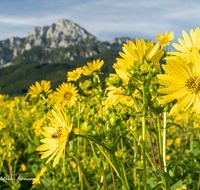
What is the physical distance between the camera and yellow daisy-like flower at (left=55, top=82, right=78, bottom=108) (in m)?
2.44

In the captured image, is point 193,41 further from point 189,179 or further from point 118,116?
point 189,179

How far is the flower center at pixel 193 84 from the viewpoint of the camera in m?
0.82

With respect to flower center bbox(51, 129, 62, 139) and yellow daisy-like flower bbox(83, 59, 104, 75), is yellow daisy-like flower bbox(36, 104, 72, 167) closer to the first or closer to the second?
flower center bbox(51, 129, 62, 139)

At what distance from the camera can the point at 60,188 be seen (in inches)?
104

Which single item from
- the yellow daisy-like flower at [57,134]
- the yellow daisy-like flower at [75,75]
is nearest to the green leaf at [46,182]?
the yellow daisy-like flower at [75,75]

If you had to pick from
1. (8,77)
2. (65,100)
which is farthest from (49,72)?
(65,100)

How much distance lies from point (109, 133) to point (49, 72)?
5768 inches

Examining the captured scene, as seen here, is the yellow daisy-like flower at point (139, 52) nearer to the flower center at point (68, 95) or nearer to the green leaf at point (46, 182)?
→ the flower center at point (68, 95)

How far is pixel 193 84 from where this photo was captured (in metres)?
0.84

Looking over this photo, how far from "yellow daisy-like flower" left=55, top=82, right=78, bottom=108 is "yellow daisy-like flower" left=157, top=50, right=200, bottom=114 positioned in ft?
5.78

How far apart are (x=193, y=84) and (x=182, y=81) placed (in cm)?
7

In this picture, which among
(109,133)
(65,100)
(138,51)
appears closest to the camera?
(138,51)

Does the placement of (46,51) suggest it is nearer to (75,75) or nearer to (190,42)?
(75,75)

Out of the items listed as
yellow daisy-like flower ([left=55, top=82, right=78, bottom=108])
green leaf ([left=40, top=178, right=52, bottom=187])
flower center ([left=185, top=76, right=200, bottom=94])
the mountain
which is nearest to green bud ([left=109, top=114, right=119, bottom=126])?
flower center ([left=185, top=76, right=200, bottom=94])
